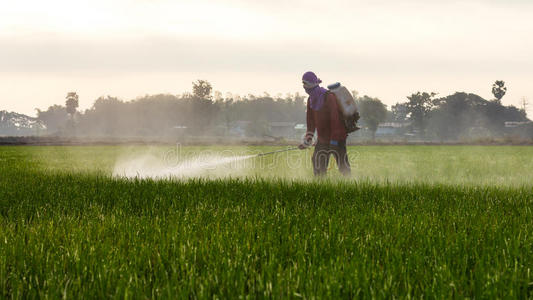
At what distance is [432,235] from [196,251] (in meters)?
2.29

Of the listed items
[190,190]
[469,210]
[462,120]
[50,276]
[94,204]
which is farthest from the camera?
[462,120]

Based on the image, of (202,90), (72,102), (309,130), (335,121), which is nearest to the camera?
(335,121)

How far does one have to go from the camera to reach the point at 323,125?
1071 cm

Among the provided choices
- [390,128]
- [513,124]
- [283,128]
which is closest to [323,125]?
[513,124]

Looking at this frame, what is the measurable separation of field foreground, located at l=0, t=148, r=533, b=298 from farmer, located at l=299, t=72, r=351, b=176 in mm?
3931

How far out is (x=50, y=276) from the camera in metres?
3.34

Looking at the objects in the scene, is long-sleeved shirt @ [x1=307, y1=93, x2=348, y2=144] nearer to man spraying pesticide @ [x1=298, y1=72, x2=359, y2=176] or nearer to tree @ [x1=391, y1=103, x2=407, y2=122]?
man spraying pesticide @ [x1=298, y1=72, x2=359, y2=176]

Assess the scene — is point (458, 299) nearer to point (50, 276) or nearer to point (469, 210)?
point (50, 276)

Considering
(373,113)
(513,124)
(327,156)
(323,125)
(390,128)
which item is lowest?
(390,128)

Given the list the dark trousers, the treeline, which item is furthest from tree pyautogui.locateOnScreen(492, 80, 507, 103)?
the dark trousers

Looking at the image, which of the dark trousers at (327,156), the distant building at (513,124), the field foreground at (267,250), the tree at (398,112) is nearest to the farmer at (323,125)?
the dark trousers at (327,156)

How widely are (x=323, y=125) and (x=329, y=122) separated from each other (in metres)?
0.17

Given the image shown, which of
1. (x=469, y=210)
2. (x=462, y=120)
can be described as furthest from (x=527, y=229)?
(x=462, y=120)

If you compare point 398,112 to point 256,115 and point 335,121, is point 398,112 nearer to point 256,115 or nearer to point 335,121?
point 256,115
